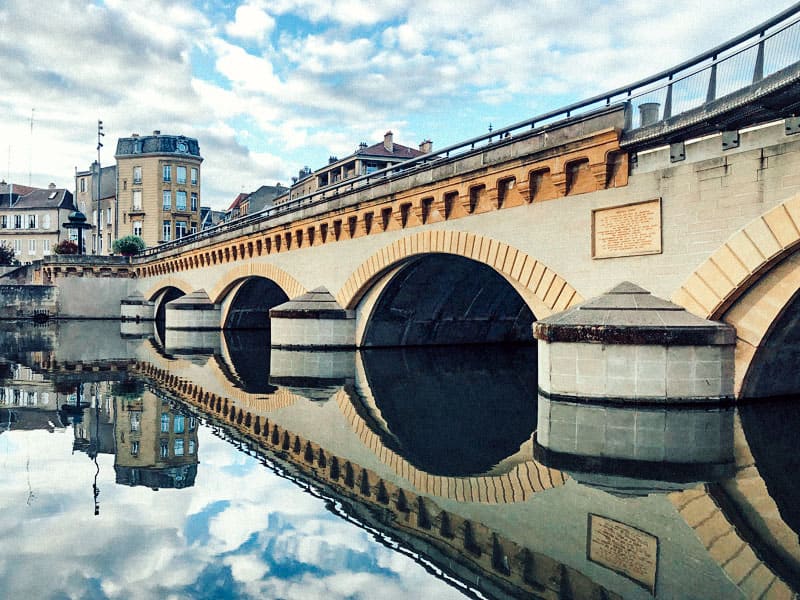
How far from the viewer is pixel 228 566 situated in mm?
6102

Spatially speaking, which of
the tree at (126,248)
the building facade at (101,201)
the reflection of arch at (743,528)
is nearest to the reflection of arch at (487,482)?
the reflection of arch at (743,528)

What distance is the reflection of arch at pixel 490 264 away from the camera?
1614cm

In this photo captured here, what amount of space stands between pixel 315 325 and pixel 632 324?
1503cm

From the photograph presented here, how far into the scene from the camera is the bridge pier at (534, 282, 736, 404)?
12.4 metres

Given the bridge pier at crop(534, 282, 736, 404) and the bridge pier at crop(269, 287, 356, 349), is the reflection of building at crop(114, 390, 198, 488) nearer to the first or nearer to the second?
the bridge pier at crop(534, 282, 736, 404)

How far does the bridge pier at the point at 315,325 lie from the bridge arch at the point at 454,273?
362 mm

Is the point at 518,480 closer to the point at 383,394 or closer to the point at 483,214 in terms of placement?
the point at 383,394

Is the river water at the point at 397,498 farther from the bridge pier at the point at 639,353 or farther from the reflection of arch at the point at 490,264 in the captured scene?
the reflection of arch at the point at 490,264

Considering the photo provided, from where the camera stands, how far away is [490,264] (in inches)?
730

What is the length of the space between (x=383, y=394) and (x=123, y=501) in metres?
8.53

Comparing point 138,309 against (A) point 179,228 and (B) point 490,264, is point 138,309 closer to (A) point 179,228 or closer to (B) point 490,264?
(A) point 179,228

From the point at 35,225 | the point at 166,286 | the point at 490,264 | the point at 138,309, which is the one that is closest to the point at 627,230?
the point at 490,264

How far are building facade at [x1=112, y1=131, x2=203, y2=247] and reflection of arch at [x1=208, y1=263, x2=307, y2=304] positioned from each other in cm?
4255

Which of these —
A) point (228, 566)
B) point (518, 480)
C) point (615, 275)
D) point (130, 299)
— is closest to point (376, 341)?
point (615, 275)
